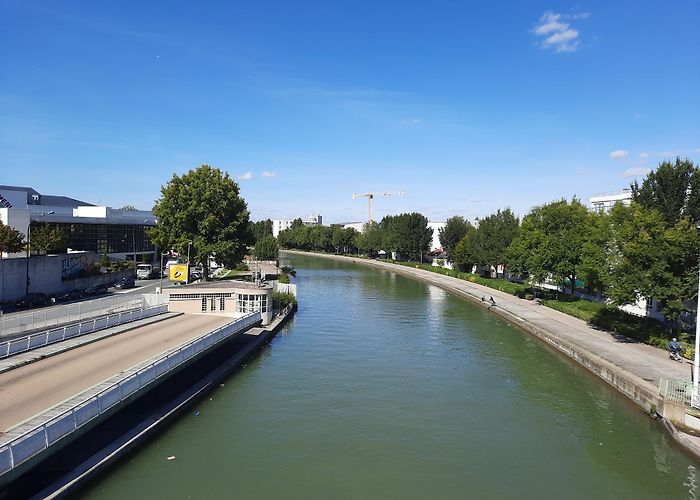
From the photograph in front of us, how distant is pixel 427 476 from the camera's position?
52.1 feet

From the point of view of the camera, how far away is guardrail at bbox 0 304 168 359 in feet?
64.8

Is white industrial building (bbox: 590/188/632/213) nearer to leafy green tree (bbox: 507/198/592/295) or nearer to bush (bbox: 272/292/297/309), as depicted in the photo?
leafy green tree (bbox: 507/198/592/295)

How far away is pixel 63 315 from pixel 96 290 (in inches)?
733

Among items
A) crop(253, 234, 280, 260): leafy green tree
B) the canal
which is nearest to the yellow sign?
the canal

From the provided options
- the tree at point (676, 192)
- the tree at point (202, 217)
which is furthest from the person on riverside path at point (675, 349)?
the tree at point (202, 217)

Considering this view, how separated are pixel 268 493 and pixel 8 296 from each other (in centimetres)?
3197

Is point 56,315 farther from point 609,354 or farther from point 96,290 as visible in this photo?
point 609,354

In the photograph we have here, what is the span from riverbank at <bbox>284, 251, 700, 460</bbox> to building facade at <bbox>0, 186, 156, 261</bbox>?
47468mm

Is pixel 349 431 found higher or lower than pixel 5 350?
lower

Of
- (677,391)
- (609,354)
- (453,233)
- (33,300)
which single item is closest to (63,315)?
(33,300)

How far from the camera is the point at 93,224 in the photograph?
62750 mm

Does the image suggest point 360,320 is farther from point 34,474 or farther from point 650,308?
point 34,474

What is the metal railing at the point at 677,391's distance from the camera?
19189 millimetres

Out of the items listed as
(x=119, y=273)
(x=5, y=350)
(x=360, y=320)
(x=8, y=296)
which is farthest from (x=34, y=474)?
(x=119, y=273)
